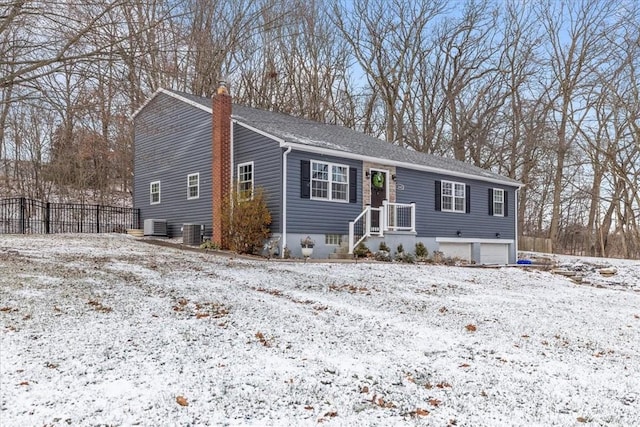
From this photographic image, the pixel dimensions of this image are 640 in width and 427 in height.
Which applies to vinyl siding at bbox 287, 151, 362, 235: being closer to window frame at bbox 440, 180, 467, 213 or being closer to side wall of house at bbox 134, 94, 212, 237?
side wall of house at bbox 134, 94, 212, 237

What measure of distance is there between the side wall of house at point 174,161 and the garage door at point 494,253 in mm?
10553

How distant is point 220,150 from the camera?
1390 centimetres

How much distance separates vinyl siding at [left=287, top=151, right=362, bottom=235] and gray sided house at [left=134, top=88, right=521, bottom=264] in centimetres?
3

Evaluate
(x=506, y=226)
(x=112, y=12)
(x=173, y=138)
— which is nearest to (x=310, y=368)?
(x=112, y=12)

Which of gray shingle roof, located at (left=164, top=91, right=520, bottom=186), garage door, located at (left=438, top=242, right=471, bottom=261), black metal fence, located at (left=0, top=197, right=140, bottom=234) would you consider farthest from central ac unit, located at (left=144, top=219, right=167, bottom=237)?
garage door, located at (left=438, top=242, right=471, bottom=261)

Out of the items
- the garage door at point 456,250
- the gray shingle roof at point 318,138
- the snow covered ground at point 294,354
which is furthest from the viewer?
the garage door at point 456,250

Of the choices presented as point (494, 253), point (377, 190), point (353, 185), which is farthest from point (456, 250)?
point (353, 185)

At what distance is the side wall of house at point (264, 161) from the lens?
12750mm

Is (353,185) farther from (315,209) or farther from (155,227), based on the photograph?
(155,227)

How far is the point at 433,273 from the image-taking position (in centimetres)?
1077

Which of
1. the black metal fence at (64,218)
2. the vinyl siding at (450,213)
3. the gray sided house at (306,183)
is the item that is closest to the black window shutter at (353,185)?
the gray sided house at (306,183)

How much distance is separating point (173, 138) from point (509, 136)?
61.9 feet

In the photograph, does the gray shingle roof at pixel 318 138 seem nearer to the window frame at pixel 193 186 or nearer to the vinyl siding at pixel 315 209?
the vinyl siding at pixel 315 209

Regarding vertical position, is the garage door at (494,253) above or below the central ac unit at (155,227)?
below
